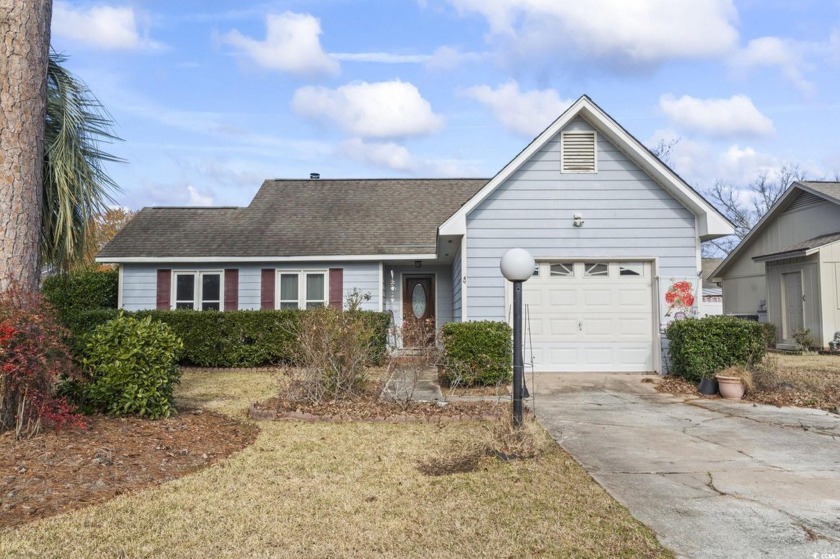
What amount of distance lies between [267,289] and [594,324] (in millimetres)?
9132

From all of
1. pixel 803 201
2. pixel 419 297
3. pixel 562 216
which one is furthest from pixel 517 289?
pixel 803 201

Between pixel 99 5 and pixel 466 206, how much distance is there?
7.30m

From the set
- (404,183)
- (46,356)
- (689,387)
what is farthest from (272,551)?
(404,183)

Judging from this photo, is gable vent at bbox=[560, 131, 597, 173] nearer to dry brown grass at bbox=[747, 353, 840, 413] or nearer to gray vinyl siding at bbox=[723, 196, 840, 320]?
dry brown grass at bbox=[747, 353, 840, 413]

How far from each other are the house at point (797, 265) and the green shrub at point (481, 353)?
12180 mm

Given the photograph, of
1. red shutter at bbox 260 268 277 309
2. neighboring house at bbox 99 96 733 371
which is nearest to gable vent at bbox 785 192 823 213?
neighboring house at bbox 99 96 733 371

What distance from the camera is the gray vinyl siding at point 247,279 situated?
1630cm

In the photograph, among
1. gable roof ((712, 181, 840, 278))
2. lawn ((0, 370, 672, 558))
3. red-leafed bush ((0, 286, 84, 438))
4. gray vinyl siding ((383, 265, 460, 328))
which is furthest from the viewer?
gable roof ((712, 181, 840, 278))

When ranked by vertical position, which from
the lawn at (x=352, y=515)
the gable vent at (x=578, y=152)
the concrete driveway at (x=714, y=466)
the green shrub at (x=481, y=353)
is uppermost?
the gable vent at (x=578, y=152)

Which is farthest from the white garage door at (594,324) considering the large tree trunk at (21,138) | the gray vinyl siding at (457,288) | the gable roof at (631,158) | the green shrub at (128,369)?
the large tree trunk at (21,138)

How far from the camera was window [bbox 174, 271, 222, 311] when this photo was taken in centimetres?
1645

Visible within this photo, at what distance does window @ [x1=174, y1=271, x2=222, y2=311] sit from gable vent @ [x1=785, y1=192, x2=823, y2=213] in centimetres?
1891

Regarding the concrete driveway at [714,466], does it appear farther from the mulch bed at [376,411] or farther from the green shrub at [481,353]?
the green shrub at [481,353]

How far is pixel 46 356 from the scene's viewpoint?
5664 millimetres
